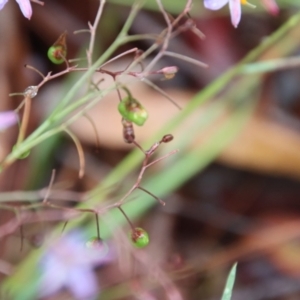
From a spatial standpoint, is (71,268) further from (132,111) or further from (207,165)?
(132,111)

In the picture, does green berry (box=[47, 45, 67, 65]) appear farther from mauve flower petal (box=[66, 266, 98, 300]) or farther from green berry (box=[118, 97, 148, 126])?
mauve flower petal (box=[66, 266, 98, 300])

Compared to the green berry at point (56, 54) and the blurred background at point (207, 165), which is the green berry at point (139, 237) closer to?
the green berry at point (56, 54)

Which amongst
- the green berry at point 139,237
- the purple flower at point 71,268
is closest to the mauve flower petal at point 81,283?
the purple flower at point 71,268

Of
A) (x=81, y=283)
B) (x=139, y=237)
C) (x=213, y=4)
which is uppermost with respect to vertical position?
(x=213, y=4)

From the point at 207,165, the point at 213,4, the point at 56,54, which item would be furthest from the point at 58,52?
the point at 207,165

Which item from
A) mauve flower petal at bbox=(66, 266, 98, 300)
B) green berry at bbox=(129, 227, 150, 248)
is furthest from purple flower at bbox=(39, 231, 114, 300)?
green berry at bbox=(129, 227, 150, 248)
